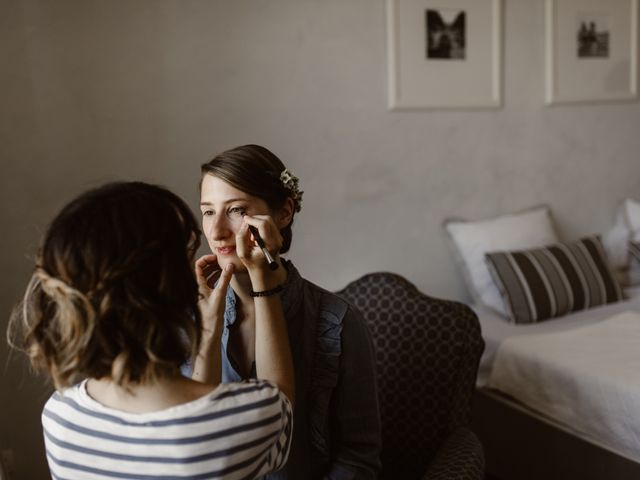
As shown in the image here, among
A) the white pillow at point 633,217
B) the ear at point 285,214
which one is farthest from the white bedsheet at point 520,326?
the ear at point 285,214

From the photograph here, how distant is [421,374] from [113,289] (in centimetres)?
121

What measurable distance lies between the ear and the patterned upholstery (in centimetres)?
53

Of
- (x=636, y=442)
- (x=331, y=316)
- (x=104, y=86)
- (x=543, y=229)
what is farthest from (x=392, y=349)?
(x=543, y=229)

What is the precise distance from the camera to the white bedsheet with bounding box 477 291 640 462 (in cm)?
203

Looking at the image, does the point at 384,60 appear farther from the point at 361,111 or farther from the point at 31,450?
the point at 31,450

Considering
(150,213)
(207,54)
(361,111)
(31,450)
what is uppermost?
(207,54)

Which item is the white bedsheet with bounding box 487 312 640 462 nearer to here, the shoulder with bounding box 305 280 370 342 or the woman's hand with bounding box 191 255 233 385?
the shoulder with bounding box 305 280 370 342

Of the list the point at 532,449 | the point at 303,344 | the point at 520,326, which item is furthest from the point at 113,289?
the point at 520,326

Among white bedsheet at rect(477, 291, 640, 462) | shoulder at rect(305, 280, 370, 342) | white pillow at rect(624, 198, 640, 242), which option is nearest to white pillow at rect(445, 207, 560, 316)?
white bedsheet at rect(477, 291, 640, 462)

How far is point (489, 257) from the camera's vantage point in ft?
9.34

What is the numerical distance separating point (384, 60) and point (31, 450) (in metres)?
1.93

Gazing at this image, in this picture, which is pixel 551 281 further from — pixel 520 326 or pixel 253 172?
pixel 253 172

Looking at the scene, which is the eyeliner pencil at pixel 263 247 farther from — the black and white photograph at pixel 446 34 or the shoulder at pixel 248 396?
the black and white photograph at pixel 446 34

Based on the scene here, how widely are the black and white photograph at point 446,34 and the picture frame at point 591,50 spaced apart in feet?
1.67
